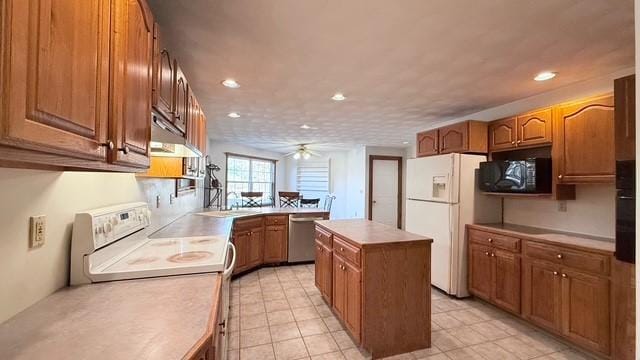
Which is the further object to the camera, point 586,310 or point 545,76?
point 545,76

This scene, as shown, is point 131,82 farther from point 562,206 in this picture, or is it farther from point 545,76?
point 562,206

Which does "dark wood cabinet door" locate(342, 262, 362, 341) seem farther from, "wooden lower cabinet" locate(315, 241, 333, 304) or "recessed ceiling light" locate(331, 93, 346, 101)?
"recessed ceiling light" locate(331, 93, 346, 101)

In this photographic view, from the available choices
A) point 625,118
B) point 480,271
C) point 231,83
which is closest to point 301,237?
point 480,271

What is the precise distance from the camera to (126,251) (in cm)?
162

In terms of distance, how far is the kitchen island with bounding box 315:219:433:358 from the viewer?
6.99 ft

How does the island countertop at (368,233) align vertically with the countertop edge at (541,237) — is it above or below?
above

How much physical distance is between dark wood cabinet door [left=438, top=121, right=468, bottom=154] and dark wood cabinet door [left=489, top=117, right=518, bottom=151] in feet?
0.96

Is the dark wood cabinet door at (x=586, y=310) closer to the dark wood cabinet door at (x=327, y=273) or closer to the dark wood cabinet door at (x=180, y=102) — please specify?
the dark wood cabinet door at (x=327, y=273)

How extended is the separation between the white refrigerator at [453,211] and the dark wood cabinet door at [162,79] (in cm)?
284

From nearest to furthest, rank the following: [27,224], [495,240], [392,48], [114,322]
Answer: [114,322]
[27,224]
[392,48]
[495,240]

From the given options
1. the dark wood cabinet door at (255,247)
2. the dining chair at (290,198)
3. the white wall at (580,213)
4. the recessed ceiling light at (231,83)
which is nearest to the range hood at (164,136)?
the recessed ceiling light at (231,83)

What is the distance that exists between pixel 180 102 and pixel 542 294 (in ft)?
10.6

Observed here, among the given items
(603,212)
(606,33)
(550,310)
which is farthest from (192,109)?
(603,212)

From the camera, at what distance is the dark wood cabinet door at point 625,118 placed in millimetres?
1858
